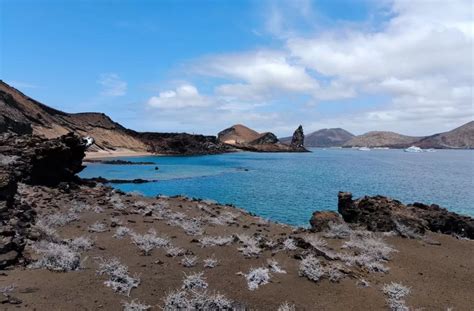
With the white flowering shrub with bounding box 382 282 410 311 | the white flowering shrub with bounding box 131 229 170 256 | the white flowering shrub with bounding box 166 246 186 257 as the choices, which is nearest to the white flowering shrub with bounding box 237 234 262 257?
the white flowering shrub with bounding box 166 246 186 257

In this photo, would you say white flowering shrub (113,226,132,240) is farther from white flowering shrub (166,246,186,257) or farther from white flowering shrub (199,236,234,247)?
white flowering shrub (199,236,234,247)

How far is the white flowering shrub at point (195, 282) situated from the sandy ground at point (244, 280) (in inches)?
8.6

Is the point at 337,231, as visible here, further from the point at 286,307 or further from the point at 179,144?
the point at 179,144

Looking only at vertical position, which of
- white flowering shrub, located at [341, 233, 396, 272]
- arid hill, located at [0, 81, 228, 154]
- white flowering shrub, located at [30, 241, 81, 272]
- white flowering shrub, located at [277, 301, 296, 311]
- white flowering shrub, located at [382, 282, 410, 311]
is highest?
arid hill, located at [0, 81, 228, 154]

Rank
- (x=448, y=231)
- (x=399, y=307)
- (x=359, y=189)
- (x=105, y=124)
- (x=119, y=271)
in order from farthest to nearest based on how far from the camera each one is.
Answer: (x=105, y=124)
(x=359, y=189)
(x=448, y=231)
(x=119, y=271)
(x=399, y=307)

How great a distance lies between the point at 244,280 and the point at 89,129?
141956 mm

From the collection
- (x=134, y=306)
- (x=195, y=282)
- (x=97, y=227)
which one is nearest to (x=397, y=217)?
(x=195, y=282)

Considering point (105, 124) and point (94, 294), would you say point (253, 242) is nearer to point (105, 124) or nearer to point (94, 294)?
point (94, 294)

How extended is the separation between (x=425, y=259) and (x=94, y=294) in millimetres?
10290

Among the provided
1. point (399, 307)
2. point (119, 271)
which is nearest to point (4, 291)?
point (119, 271)

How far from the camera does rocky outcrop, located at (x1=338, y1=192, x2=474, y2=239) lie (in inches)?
647

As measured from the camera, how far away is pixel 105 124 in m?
156

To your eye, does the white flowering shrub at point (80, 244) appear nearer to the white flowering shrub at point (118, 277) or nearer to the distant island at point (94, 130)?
the white flowering shrub at point (118, 277)

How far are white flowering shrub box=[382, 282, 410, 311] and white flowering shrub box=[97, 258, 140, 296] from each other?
6267 millimetres
